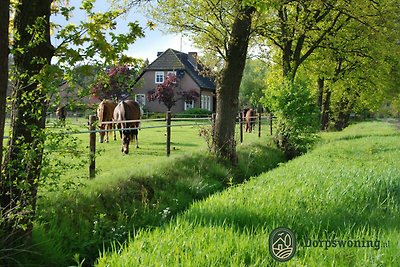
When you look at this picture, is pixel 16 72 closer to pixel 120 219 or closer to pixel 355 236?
pixel 120 219

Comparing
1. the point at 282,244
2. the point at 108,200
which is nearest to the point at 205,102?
the point at 108,200

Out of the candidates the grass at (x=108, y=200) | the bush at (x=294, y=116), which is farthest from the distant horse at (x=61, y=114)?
the bush at (x=294, y=116)

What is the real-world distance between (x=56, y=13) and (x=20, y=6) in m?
0.47

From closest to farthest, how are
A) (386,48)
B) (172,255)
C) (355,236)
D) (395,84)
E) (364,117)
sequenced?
1. (172,255)
2. (355,236)
3. (386,48)
4. (395,84)
5. (364,117)

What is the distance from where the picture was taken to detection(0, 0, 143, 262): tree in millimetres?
4773

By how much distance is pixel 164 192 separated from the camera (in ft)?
28.6

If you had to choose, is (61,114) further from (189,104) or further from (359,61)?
(189,104)

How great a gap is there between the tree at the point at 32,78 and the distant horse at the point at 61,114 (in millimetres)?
170

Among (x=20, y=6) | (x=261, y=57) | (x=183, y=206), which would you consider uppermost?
(x=261, y=57)

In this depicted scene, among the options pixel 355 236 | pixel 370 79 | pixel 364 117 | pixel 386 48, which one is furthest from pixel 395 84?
pixel 364 117

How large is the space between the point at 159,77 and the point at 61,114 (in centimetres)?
5272

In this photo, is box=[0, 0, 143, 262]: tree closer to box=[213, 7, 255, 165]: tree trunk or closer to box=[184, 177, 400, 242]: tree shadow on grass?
box=[184, 177, 400, 242]: tree shadow on grass

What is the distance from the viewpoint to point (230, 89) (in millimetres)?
13102

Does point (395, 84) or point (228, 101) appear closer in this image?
point (228, 101)
